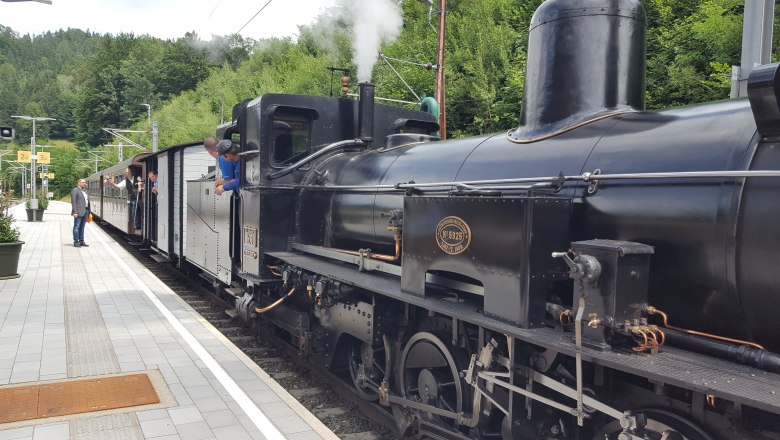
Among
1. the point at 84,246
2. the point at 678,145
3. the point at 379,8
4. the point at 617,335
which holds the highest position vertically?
the point at 379,8

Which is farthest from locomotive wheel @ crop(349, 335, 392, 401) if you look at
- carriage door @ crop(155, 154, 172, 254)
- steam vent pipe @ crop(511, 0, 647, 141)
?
carriage door @ crop(155, 154, 172, 254)

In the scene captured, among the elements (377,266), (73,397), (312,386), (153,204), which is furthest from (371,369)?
(153,204)

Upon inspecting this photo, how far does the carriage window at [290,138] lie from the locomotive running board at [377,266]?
0.96m

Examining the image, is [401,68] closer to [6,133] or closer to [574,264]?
[6,133]

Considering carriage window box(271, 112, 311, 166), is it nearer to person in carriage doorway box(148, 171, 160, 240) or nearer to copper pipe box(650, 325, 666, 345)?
copper pipe box(650, 325, 666, 345)

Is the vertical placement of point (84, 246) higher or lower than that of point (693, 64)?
lower

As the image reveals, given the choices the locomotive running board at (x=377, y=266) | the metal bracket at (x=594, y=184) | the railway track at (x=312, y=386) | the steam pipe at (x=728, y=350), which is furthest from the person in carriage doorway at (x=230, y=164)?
the steam pipe at (x=728, y=350)

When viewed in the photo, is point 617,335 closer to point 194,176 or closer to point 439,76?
point 194,176

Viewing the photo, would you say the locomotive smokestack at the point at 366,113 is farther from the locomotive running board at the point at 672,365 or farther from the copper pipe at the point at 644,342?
the copper pipe at the point at 644,342

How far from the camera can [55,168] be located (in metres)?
87.9

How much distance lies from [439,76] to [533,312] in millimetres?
12762

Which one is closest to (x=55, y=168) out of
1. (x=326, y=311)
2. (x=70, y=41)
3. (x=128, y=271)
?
(x=70, y=41)

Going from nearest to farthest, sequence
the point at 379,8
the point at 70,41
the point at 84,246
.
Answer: the point at 379,8 < the point at 84,246 < the point at 70,41

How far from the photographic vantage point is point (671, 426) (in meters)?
2.54
